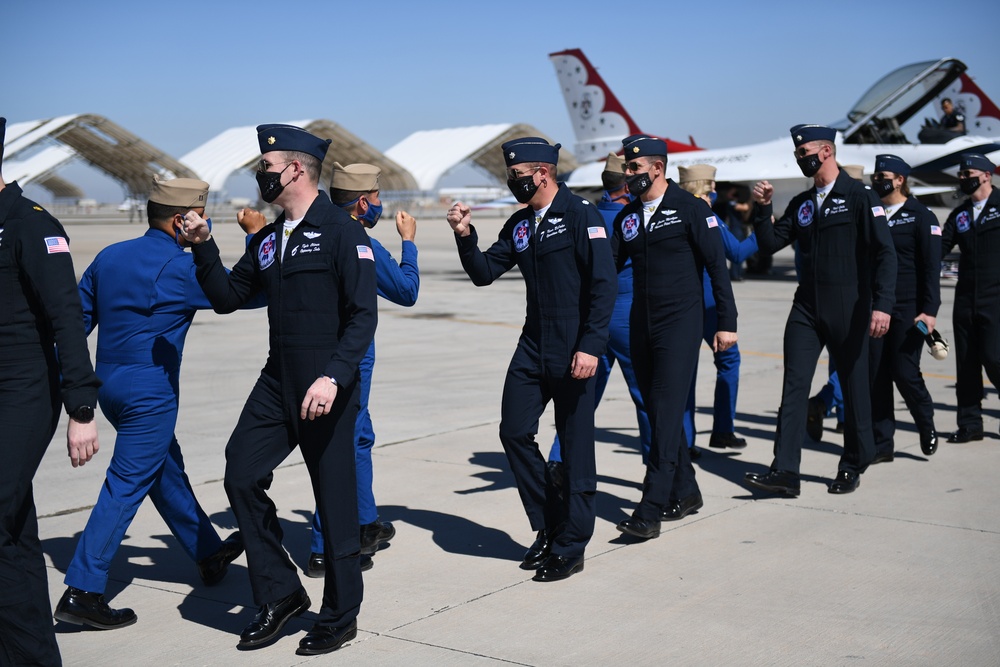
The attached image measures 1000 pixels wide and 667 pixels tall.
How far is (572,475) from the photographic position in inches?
195

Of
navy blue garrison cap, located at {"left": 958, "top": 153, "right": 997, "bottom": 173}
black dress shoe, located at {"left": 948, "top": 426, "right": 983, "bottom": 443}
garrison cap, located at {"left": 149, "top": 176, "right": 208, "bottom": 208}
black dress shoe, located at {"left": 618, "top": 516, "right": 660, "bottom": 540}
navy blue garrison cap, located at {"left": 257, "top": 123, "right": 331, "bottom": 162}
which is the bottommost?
black dress shoe, located at {"left": 948, "top": 426, "right": 983, "bottom": 443}

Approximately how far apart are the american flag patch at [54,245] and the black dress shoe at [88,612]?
1560 mm

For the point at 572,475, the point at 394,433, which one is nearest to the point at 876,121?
the point at 394,433

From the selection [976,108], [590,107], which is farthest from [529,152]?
[590,107]

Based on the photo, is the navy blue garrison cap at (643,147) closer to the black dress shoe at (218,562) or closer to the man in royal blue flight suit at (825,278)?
the man in royal blue flight suit at (825,278)

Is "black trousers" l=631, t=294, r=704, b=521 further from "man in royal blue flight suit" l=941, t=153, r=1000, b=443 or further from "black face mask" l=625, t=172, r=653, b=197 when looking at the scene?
"man in royal blue flight suit" l=941, t=153, r=1000, b=443

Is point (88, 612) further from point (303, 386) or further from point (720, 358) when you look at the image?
point (720, 358)

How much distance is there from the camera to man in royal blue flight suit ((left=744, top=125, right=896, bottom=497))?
612cm

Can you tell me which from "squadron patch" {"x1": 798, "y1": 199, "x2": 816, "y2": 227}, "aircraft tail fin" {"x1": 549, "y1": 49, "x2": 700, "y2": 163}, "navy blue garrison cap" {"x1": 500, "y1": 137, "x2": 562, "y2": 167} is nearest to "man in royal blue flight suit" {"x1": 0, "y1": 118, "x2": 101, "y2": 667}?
"navy blue garrison cap" {"x1": 500, "y1": 137, "x2": 562, "y2": 167}

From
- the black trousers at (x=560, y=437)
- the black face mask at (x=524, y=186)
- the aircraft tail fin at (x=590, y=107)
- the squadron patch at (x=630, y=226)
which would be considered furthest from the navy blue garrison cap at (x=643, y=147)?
the aircraft tail fin at (x=590, y=107)

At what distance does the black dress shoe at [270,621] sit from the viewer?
159 inches

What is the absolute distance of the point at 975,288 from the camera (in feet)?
25.4

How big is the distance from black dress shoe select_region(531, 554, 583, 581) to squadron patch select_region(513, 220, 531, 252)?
1453 millimetres

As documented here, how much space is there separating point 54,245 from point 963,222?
256 inches
